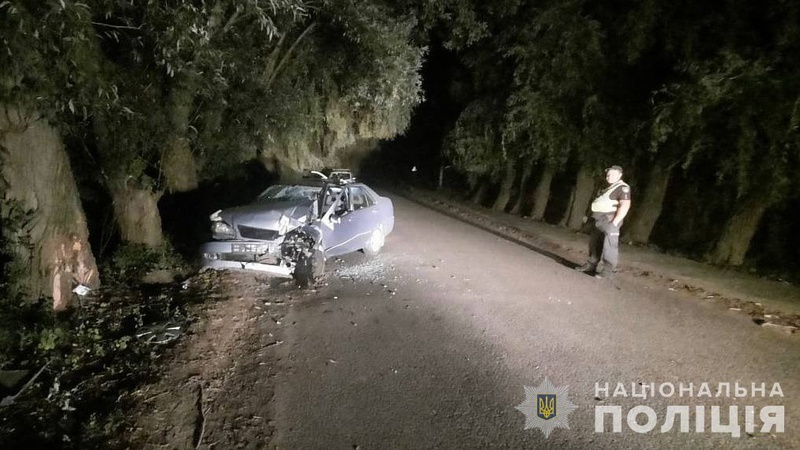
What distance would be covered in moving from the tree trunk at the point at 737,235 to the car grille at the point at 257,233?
31.6 ft

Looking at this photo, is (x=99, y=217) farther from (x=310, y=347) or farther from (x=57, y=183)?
(x=310, y=347)

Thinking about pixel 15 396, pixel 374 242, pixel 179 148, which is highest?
pixel 179 148

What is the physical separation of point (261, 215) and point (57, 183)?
8.90 ft

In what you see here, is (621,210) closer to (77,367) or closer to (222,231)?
(222,231)

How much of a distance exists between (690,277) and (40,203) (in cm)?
1041

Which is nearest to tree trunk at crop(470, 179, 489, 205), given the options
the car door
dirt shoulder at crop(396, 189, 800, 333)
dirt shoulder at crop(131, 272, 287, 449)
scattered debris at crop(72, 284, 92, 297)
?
dirt shoulder at crop(396, 189, 800, 333)

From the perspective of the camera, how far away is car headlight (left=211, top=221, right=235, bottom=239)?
785 cm

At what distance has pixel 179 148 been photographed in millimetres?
10062

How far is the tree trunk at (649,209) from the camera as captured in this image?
13.6 metres

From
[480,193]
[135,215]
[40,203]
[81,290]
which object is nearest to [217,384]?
[81,290]

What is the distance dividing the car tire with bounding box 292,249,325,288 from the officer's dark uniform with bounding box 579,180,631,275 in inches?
186

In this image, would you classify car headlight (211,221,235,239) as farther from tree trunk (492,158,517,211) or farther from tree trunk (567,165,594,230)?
tree trunk (492,158,517,211)

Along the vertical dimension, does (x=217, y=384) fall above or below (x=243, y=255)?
below

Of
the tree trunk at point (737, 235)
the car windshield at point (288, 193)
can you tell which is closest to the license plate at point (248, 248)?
the car windshield at point (288, 193)
